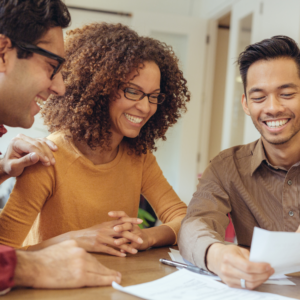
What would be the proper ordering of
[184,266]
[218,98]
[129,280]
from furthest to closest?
[218,98] < [184,266] < [129,280]

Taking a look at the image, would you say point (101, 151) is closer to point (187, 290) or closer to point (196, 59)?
point (187, 290)

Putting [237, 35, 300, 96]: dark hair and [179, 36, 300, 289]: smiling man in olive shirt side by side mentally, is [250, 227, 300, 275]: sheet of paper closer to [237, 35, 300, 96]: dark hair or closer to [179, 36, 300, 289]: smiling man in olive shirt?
[179, 36, 300, 289]: smiling man in olive shirt

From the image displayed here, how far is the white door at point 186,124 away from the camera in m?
4.38

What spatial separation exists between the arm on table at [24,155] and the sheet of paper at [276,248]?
0.77 m

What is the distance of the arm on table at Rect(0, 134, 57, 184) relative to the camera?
126 centimetres

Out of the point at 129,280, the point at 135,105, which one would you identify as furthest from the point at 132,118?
the point at 129,280

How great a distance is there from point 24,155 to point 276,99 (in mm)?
954

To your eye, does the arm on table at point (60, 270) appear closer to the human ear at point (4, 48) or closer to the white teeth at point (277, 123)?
the human ear at point (4, 48)

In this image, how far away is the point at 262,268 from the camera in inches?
33.9

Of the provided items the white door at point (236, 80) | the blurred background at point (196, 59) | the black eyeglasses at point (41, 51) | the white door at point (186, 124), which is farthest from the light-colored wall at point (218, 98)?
the black eyeglasses at point (41, 51)

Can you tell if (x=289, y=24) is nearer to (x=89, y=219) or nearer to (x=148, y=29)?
(x=148, y=29)

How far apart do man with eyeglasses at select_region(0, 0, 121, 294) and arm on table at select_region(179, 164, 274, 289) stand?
Answer: 0.89ft

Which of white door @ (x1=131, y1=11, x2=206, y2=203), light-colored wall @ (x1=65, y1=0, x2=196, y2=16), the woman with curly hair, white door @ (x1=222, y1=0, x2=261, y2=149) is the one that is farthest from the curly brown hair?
light-colored wall @ (x1=65, y1=0, x2=196, y2=16)

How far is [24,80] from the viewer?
112 centimetres
